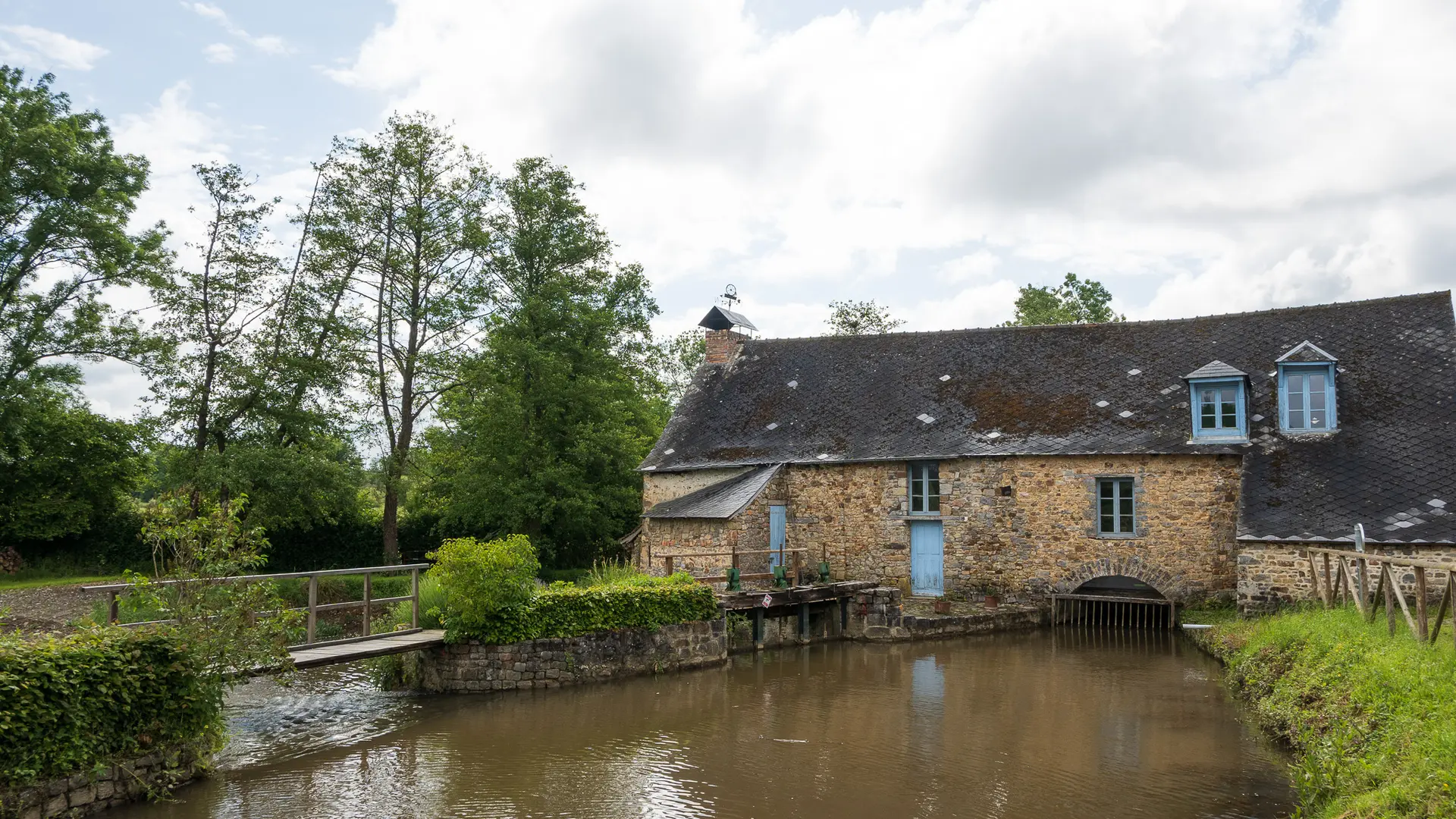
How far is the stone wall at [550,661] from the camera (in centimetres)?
1274

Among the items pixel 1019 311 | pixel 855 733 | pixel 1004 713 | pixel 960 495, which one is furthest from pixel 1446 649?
pixel 1019 311

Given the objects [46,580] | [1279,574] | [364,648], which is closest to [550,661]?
[364,648]

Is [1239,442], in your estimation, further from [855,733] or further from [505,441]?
[505,441]

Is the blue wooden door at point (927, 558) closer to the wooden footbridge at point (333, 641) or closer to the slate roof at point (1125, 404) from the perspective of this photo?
the slate roof at point (1125, 404)

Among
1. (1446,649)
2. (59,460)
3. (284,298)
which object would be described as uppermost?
(284,298)

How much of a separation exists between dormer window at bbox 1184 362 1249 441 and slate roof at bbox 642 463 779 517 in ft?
26.8

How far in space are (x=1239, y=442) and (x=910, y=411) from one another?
20.9 feet

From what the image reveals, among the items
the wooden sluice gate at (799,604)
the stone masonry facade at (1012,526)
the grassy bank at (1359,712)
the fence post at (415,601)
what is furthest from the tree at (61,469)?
the grassy bank at (1359,712)

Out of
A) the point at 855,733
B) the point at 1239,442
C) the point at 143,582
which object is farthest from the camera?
the point at 1239,442

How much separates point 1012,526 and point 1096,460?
2.01m

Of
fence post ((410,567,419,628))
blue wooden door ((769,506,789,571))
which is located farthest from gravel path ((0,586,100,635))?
blue wooden door ((769,506,789,571))

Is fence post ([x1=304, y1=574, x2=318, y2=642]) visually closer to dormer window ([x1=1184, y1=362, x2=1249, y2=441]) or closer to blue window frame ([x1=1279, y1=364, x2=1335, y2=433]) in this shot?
dormer window ([x1=1184, y1=362, x2=1249, y2=441])

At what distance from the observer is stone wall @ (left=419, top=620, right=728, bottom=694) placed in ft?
41.8

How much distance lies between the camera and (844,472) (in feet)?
67.4
